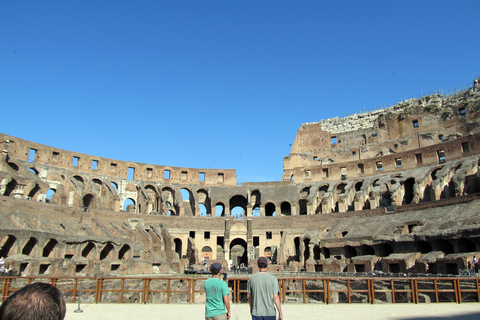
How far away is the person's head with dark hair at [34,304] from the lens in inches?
100

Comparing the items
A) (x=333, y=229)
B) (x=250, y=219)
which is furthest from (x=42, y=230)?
(x=333, y=229)

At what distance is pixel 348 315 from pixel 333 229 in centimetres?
2790

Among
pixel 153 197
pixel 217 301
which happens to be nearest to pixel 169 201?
pixel 153 197

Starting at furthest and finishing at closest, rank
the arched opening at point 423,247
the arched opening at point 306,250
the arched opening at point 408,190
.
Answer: the arched opening at point 408,190 < the arched opening at point 306,250 < the arched opening at point 423,247

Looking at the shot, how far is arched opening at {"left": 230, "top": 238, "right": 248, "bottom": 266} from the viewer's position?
45.6 m

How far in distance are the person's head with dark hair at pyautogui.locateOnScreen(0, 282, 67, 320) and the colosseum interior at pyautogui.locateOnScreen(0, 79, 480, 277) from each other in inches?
931

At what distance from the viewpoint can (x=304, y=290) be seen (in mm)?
12938

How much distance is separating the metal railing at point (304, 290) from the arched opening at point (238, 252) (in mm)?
17073

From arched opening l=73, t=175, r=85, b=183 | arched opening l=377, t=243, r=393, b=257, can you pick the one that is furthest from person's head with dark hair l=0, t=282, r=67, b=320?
arched opening l=73, t=175, r=85, b=183

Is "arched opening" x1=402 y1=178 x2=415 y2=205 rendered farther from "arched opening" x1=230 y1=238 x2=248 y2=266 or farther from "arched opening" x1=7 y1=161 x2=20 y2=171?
"arched opening" x1=7 y1=161 x2=20 y2=171

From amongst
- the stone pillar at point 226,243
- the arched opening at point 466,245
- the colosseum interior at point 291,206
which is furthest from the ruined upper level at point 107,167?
the arched opening at point 466,245

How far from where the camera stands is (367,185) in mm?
43500

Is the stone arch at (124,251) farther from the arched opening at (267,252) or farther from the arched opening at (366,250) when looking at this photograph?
the arched opening at (366,250)

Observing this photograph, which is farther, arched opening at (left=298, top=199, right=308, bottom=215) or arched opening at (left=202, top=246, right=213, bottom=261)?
arched opening at (left=298, top=199, right=308, bottom=215)
